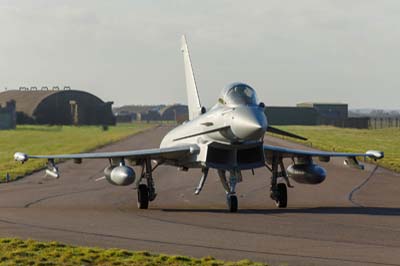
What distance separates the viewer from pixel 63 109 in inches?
6038

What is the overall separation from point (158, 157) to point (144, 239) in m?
7.56

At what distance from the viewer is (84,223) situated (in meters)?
18.6

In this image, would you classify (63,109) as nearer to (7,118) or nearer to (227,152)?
(7,118)

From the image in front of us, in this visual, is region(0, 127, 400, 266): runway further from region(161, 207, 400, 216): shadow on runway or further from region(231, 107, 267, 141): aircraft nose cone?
region(231, 107, 267, 141): aircraft nose cone

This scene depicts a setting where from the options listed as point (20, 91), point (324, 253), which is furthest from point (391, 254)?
point (20, 91)

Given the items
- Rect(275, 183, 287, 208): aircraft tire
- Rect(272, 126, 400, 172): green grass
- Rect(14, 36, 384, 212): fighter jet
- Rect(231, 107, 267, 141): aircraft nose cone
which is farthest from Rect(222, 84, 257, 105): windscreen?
Rect(272, 126, 400, 172): green grass

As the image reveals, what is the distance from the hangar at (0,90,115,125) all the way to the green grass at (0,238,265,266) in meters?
138

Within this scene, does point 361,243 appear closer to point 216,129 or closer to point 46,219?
point 216,129

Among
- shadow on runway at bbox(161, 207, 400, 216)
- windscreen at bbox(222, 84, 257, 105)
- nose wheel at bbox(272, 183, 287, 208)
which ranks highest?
windscreen at bbox(222, 84, 257, 105)

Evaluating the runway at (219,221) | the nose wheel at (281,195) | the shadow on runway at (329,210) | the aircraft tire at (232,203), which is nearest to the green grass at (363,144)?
the runway at (219,221)

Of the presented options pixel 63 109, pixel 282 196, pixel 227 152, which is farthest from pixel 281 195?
pixel 63 109

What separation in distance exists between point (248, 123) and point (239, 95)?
1330 millimetres

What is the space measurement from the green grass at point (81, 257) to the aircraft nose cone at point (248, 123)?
22.0 ft

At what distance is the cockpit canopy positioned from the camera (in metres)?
20.5
